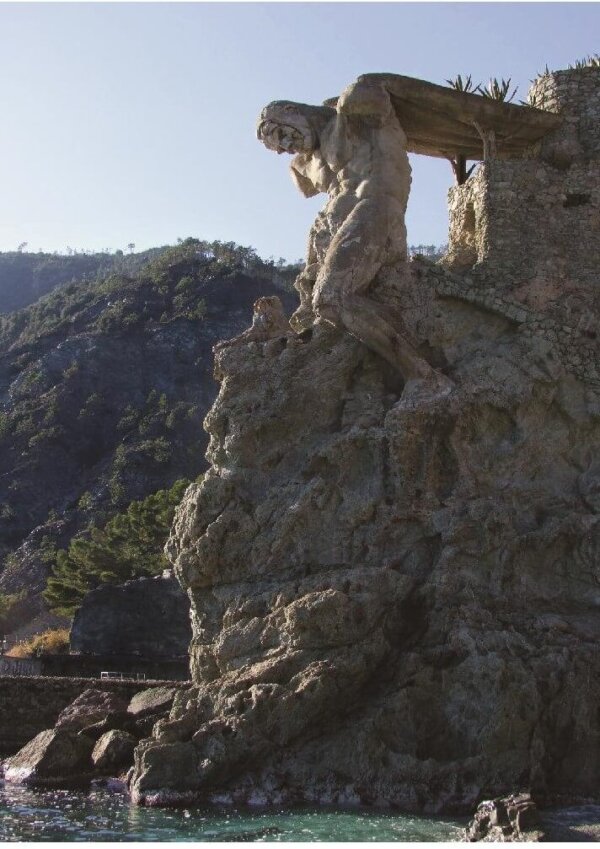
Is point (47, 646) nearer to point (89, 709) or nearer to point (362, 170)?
point (89, 709)

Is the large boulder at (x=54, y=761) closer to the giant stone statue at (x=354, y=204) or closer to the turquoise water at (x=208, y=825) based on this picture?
A: the turquoise water at (x=208, y=825)

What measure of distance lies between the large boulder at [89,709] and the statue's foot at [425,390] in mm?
6574

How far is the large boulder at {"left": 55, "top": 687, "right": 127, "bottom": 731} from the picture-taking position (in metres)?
19.6

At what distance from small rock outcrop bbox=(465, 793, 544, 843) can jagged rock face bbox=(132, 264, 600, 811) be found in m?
1.64

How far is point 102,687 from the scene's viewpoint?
71.8ft

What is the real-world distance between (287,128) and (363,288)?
A: 3.30 meters

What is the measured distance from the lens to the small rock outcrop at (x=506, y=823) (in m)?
12.1

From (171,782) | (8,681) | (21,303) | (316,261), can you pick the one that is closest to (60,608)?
(8,681)

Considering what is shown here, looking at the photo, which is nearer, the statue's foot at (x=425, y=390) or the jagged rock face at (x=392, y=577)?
the jagged rock face at (x=392, y=577)

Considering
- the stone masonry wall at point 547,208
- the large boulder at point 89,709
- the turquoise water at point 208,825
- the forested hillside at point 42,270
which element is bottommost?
the turquoise water at point 208,825

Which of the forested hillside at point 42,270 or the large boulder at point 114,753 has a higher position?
the forested hillside at point 42,270

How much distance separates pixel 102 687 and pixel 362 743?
26.5 ft

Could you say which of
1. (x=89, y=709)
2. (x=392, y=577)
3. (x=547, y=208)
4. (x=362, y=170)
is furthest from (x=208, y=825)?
(x=547, y=208)

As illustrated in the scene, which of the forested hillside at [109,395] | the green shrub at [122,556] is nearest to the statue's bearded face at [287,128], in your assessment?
the green shrub at [122,556]
